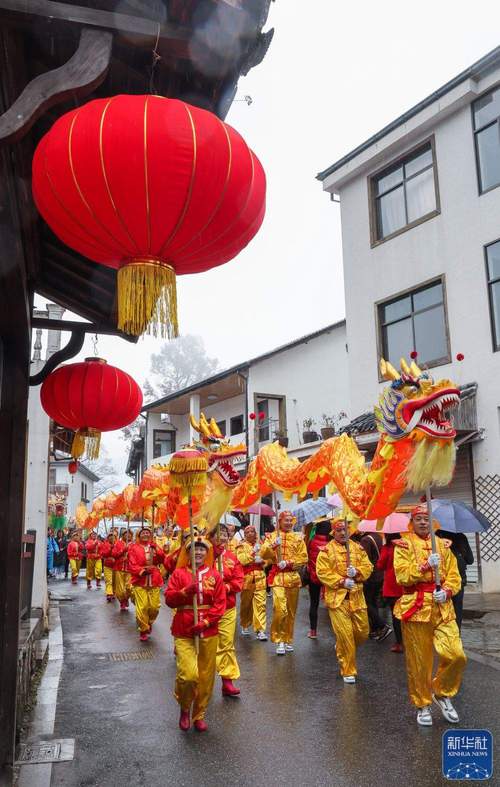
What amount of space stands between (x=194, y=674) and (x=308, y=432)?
15.0 m

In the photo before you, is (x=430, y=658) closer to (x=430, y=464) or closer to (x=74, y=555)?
(x=430, y=464)

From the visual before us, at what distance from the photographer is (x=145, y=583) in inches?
446

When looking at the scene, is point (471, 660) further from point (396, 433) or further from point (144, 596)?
point (144, 596)

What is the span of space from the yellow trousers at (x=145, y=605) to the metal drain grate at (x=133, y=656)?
1.06 m

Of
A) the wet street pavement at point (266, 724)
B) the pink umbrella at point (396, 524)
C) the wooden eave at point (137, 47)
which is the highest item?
the wooden eave at point (137, 47)

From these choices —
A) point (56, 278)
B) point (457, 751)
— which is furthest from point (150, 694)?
point (457, 751)

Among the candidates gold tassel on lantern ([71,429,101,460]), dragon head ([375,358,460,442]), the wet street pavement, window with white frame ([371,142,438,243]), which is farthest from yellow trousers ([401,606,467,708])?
window with white frame ([371,142,438,243])

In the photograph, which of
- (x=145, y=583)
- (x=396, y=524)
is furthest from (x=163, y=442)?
(x=396, y=524)

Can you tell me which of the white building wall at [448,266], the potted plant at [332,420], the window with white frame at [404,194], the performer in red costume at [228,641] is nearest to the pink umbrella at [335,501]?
the white building wall at [448,266]

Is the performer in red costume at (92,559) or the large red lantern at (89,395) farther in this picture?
the performer in red costume at (92,559)

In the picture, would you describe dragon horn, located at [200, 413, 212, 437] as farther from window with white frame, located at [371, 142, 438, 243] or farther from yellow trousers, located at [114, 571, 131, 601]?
window with white frame, located at [371, 142, 438, 243]

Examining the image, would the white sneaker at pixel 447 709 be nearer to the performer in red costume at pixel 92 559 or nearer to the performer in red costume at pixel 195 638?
the performer in red costume at pixel 195 638

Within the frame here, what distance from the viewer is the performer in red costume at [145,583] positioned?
36.5 feet

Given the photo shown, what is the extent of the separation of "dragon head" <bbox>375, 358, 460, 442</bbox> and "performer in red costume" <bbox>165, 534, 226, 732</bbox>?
2.24 metres
